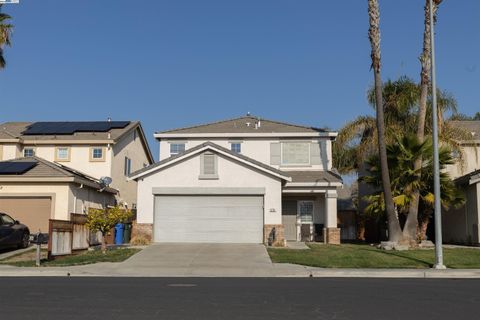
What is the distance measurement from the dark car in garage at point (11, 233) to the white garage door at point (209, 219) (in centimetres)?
566

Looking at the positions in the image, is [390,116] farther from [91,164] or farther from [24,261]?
[24,261]

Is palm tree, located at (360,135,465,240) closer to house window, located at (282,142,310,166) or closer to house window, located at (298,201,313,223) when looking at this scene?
house window, located at (298,201,313,223)

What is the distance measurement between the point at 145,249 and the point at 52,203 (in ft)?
20.3

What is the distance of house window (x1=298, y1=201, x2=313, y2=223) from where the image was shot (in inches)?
1154

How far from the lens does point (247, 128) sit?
105 ft

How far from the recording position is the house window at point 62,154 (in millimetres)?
31547

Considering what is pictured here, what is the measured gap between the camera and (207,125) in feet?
108

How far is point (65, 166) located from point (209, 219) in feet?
31.9

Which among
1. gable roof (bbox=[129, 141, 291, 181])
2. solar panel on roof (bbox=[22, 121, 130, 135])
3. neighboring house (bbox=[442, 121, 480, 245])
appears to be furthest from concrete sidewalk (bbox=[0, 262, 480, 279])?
solar panel on roof (bbox=[22, 121, 130, 135])

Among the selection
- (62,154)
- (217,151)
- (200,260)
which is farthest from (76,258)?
(62,154)
